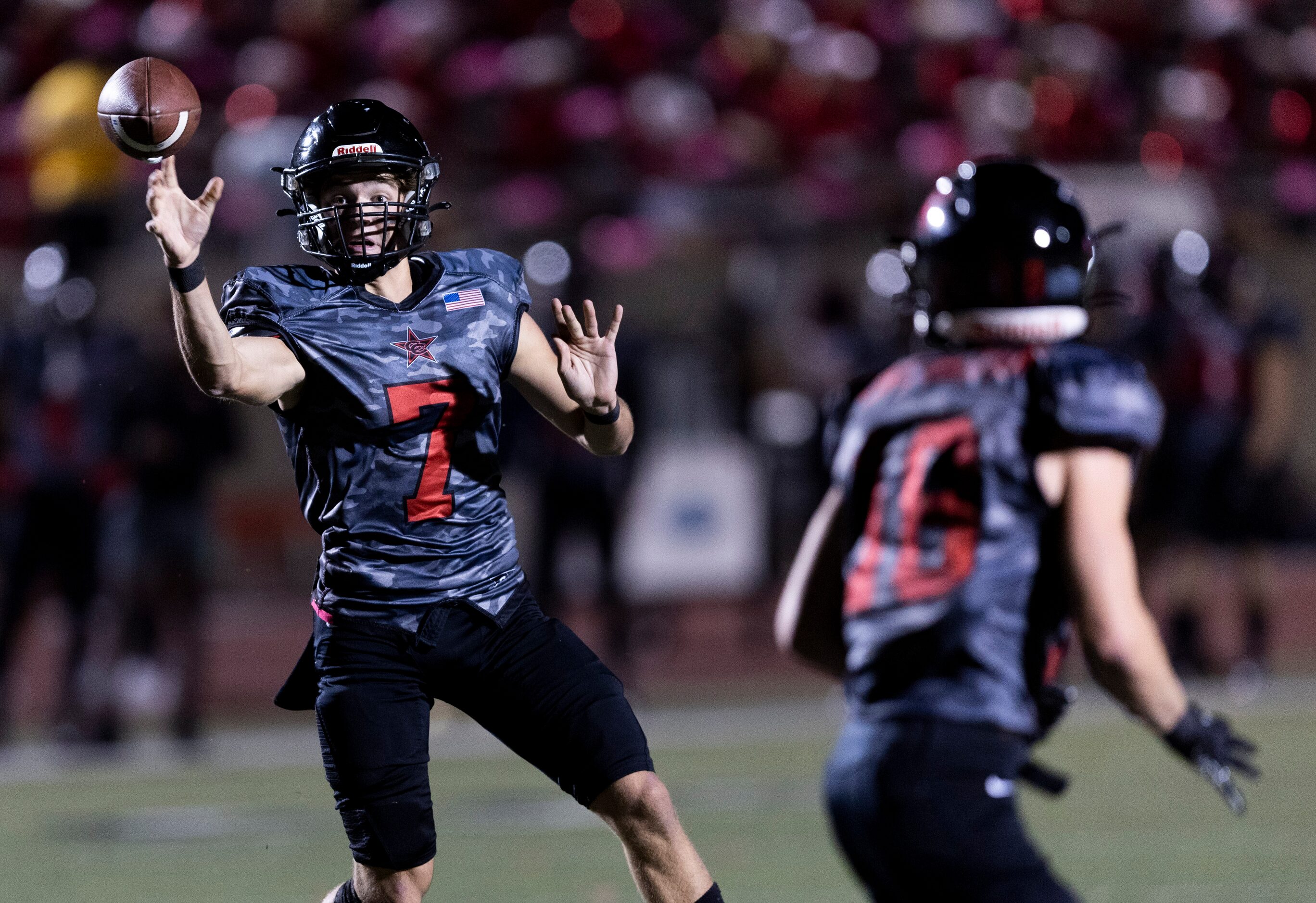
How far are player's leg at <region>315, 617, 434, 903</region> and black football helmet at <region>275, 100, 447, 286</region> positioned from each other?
0.72 meters

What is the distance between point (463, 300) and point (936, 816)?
157 centimetres

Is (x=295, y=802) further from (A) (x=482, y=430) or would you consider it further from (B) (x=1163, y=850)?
(A) (x=482, y=430)

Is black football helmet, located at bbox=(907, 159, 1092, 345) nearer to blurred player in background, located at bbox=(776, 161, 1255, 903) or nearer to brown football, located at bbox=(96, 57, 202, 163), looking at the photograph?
blurred player in background, located at bbox=(776, 161, 1255, 903)

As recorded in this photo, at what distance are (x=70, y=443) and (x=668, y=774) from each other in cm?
330

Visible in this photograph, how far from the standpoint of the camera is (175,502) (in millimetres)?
8695

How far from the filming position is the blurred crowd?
8750mm

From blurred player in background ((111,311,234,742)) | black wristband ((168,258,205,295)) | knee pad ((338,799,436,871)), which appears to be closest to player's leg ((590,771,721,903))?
knee pad ((338,799,436,871))

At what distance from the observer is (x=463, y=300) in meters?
3.69

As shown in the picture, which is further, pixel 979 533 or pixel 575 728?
pixel 575 728

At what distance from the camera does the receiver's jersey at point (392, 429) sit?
3533 millimetres

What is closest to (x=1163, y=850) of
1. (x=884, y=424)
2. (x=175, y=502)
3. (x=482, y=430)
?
(x=482, y=430)

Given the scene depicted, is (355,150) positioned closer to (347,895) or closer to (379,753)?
(379,753)

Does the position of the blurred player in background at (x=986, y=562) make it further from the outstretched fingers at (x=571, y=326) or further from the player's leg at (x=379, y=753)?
the player's leg at (x=379, y=753)

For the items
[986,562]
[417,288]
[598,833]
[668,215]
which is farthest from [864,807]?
[668,215]
